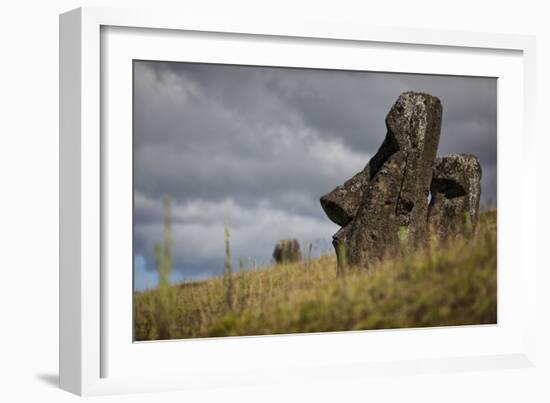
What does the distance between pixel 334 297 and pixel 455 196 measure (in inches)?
78.2

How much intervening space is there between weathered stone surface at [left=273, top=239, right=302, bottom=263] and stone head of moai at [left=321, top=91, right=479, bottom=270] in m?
0.64

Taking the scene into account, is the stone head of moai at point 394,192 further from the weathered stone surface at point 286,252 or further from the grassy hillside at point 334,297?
the weathered stone surface at point 286,252

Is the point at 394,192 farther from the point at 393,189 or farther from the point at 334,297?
the point at 334,297

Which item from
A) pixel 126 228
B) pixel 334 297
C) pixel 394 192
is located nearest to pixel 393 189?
pixel 394 192

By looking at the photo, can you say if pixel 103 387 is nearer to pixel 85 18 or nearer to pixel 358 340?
pixel 358 340

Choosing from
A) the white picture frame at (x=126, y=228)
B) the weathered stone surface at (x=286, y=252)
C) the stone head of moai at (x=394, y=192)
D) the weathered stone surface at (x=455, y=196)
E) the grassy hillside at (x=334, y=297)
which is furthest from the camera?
the weathered stone surface at (x=455, y=196)

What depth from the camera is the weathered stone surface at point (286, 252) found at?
38.7 ft

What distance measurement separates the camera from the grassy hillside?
11.2 meters

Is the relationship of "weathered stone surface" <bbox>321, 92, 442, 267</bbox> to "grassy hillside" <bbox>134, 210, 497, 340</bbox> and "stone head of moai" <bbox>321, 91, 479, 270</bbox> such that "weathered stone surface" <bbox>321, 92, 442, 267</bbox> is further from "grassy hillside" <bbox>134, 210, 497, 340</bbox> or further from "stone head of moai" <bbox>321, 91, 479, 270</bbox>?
"grassy hillside" <bbox>134, 210, 497, 340</bbox>

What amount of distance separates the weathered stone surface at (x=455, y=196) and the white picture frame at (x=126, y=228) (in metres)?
0.31

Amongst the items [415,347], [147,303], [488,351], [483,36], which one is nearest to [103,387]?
[147,303]

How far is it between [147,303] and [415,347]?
9.37ft

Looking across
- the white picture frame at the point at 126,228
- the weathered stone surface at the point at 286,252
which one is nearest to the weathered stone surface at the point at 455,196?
the white picture frame at the point at 126,228

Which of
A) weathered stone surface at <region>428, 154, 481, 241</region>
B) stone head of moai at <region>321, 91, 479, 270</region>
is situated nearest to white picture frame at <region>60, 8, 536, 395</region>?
weathered stone surface at <region>428, 154, 481, 241</region>
